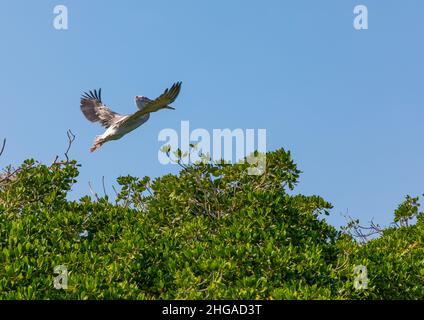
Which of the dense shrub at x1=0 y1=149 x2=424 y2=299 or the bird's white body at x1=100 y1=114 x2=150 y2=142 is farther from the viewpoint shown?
the bird's white body at x1=100 y1=114 x2=150 y2=142

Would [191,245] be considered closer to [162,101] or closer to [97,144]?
[162,101]

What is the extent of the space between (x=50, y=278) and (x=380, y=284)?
6292mm

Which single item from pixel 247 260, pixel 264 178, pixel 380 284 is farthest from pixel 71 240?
pixel 380 284

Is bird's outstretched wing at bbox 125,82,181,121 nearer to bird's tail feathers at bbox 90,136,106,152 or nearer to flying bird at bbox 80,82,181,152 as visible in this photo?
flying bird at bbox 80,82,181,152

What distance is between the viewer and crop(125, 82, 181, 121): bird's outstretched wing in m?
12.2

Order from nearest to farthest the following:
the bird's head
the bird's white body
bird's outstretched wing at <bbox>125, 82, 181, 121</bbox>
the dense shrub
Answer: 1. the dense shrub
2. bird's outstretched wing at <bbox>125, 82, 181, 121</bbox>
3. the bird's head
4. the bird's white body

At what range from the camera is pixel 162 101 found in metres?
12.6

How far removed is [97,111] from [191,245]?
6670mm

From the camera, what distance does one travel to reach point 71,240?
1274cm

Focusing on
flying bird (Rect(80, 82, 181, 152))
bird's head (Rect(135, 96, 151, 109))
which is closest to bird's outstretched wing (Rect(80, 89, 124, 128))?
flying bird (Rect(80, 82, 181, 152))

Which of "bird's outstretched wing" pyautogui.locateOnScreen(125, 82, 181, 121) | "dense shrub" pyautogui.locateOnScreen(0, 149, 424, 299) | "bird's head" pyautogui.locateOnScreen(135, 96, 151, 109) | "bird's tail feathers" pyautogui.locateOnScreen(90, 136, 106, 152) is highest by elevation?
"bird's head" pyautogui.locateOnScreen(135, 96, 151, 109)

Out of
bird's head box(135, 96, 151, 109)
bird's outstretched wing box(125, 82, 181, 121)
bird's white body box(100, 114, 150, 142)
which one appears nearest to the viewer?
bird's outstretched wing box(125, 82, 181, 121)

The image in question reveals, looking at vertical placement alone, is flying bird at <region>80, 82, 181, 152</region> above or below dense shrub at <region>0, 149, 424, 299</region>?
above
